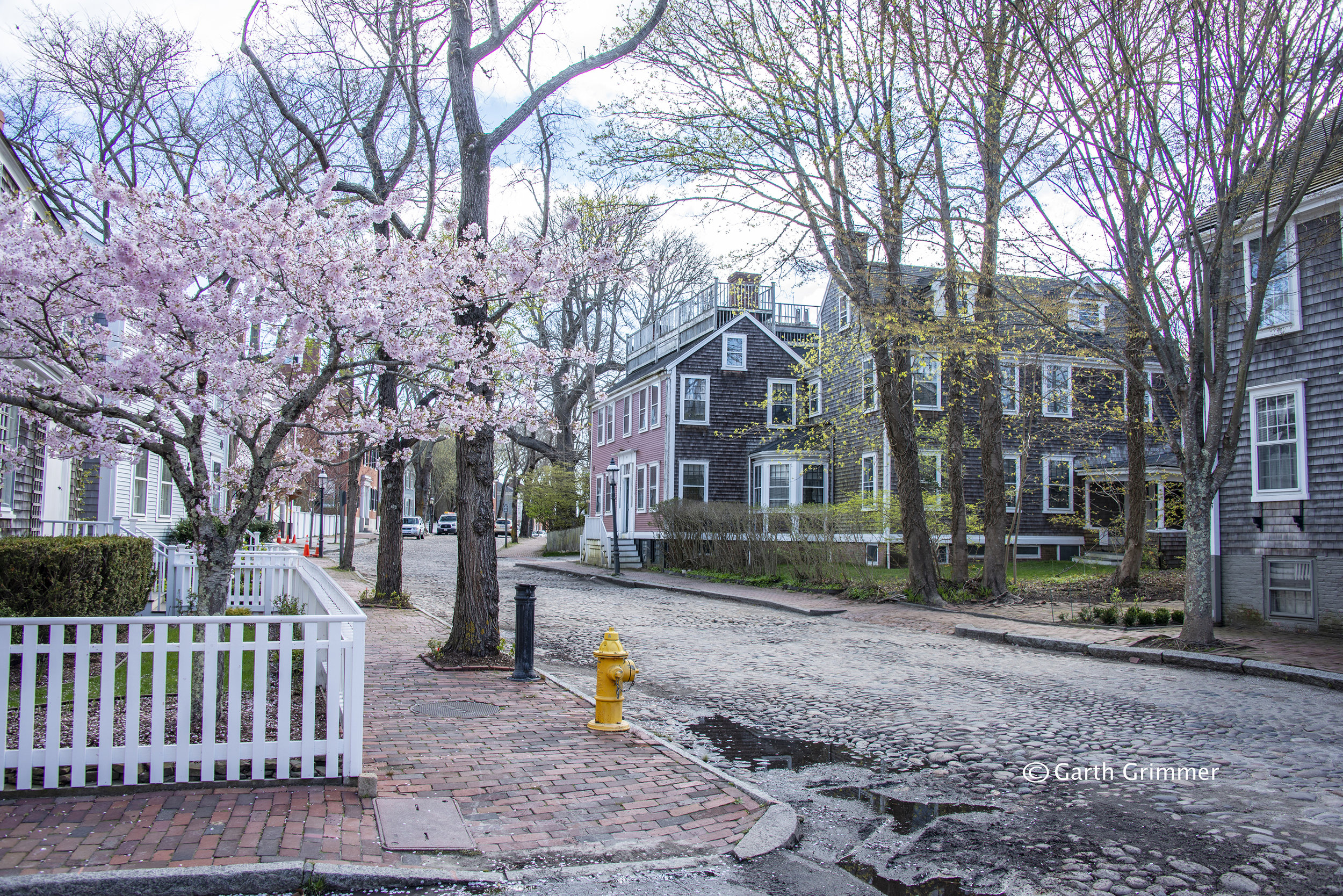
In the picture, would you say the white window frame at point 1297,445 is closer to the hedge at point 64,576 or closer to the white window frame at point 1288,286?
the white window frame at point 1288,286

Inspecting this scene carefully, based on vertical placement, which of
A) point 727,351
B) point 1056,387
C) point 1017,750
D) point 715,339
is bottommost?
point 1017,750

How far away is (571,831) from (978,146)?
14265 mm

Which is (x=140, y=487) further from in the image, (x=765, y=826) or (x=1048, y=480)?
(x=1048, y=480)

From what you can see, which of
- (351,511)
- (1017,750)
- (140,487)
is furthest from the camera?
(351,511)

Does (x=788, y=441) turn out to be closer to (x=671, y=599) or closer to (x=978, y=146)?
(x=671, y=599)

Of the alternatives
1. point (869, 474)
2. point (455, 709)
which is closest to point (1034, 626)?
point (455, 709)

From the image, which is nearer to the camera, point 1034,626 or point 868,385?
point 1034,626

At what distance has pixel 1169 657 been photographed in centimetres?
1173

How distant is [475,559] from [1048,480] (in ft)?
78.9

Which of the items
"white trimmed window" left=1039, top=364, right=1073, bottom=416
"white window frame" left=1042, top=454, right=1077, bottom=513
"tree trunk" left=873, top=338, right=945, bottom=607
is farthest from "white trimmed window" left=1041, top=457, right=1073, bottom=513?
"tree trunk" left=873, top=338, right=945, bottom=607

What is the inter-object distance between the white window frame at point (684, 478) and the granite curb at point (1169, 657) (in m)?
18.8

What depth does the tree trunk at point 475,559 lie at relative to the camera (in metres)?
10.1

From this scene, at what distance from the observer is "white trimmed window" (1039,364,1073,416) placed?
28.4 m

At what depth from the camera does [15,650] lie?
520cm
